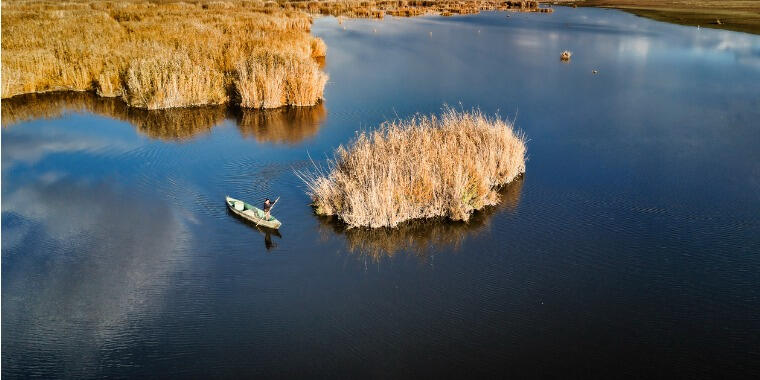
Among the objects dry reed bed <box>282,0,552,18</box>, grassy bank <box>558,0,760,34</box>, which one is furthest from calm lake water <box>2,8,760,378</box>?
dry reed bed <box>282,0,552,18</box>

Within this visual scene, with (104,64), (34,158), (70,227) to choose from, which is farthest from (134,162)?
(104,64)

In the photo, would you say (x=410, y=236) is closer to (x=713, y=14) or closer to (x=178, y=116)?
(x=178, y=116)

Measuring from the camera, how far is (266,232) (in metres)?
10.4

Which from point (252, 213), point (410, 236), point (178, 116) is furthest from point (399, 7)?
point (410, 236)

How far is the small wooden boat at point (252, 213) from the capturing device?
10.3 m

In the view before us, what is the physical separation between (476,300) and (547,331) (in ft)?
3.70

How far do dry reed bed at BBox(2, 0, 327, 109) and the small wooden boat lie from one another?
8458 millimetres

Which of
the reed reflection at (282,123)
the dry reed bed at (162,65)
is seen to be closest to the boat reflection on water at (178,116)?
the reed reflection at (282,123)

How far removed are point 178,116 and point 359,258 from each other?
10.9 meters

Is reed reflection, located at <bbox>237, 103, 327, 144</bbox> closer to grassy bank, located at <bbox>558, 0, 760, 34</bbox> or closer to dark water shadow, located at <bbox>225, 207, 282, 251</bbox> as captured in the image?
dark water shadow, located at <bbox>225, 207, 282, 251</bbox>

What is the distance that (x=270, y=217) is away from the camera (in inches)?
406

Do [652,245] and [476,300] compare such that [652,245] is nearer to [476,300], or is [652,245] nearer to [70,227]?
[476,300]

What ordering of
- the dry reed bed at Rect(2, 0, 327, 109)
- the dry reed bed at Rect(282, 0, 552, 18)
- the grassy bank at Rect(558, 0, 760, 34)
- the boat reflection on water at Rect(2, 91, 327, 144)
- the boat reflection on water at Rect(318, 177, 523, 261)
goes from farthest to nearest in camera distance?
the dry reed bed at Rect(282, 0, 552, 18) < the grassy bank at Rect(558, 0, 760, 34) < the dry reed bed at Rect(2, 0, 327, 109) < the boat reflection on water at Rect(2, 91, 327, 144) < the boat reflection on water at Rect(318, 177, 523, 261)

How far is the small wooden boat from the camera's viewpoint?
33.8 ft
